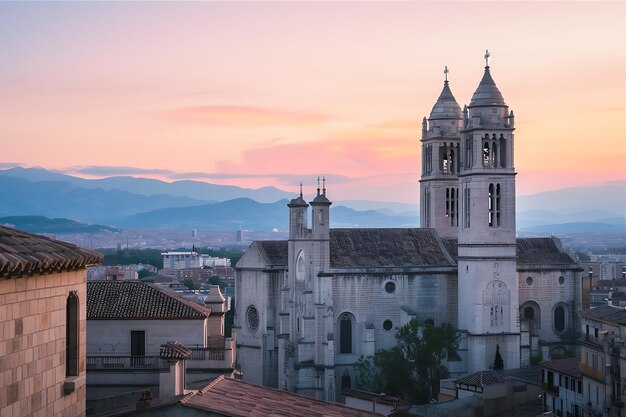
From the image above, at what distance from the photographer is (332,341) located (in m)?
73.5

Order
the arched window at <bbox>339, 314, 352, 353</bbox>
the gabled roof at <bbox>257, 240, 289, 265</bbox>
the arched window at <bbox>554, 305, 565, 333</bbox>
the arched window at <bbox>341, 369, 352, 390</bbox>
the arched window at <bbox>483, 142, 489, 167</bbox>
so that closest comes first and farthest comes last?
1. the arched window at <bbox>341, 369, 352, 390</bbox>
2. the arched window at <bbox>339, 314, 352, 353</bbox>
3. the arched window at <bbox>483, 142, 489, 167</bbox>
4. the gabled roof at <bbox>257, 240, 289, 265</bbox>
5. the arched window at <bbox>554, 305, 565, 333</bbox>

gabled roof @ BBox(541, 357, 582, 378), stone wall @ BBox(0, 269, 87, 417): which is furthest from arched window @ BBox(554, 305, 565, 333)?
stone wall @ BBox(0, 269, 87, 417)

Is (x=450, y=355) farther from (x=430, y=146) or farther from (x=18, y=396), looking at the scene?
(x=18, y=396)

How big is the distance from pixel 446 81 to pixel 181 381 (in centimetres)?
6549

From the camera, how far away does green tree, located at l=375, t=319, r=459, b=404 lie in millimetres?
71375

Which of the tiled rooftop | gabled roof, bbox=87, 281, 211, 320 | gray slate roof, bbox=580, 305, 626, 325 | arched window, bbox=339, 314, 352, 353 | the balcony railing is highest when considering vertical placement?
gabled roof, bbox=87, 281, 211, 320

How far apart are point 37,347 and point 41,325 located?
1.11ft

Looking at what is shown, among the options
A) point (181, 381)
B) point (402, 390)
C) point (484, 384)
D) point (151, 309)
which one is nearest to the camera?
point (181, 381)

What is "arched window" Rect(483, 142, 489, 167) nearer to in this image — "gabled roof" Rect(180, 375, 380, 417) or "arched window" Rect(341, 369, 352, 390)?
"arched window" Rect(341, 369, 352, 390)

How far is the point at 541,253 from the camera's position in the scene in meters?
82.2

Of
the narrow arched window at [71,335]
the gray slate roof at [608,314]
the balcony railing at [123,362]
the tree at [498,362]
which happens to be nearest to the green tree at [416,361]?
the tree at [498,362]

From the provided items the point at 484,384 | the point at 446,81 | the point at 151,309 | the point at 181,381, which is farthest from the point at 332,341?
the point at 181,381

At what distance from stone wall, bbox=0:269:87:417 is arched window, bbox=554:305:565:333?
65.1 meters

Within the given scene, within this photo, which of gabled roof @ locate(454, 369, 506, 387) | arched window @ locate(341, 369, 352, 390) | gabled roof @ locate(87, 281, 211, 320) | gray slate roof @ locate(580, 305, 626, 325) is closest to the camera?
gabled roof @ locate(87, 281, 211, 320)
